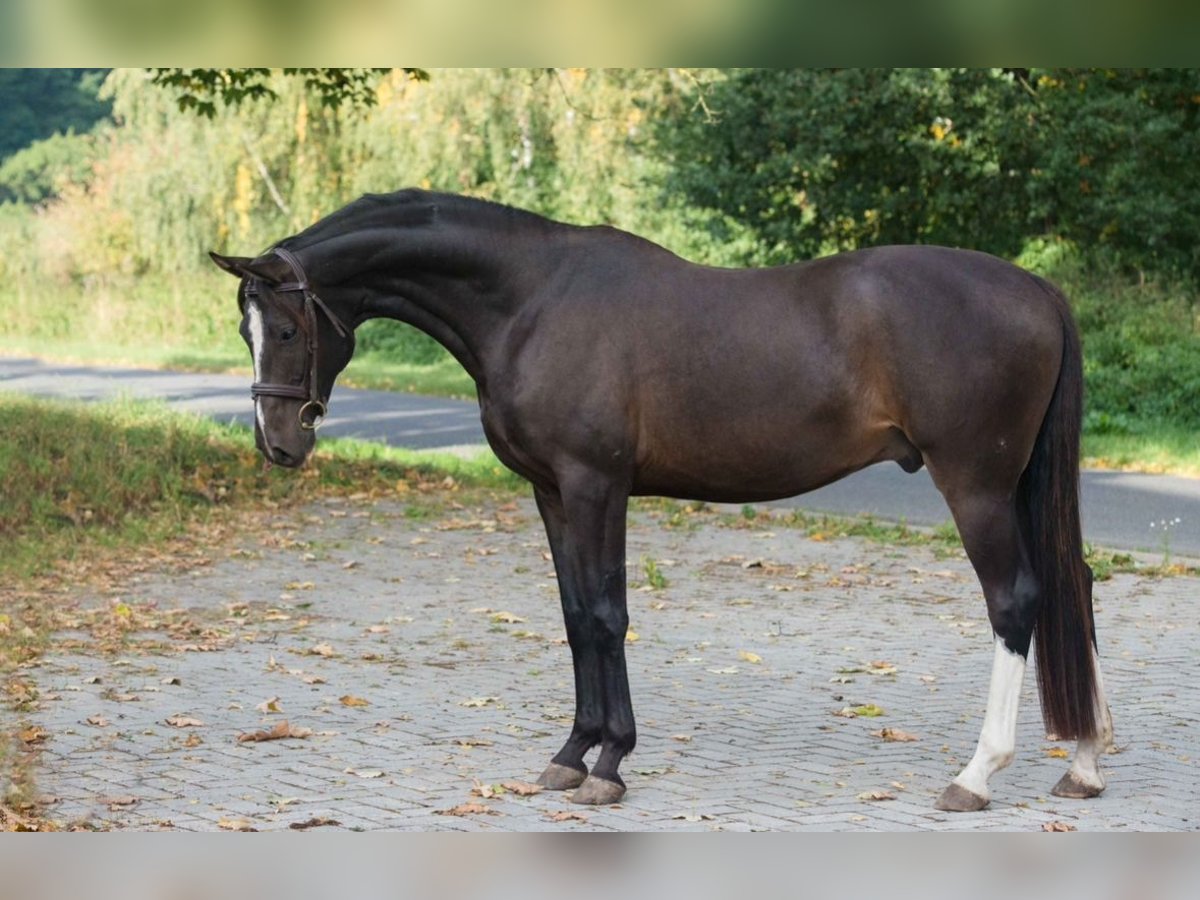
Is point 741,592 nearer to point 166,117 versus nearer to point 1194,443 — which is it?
point 1194,443

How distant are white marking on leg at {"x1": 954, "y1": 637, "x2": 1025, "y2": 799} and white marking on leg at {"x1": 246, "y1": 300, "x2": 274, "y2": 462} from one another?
2643 mm

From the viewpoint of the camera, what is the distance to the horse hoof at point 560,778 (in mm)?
6172

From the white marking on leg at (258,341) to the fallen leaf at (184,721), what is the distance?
1667 mm

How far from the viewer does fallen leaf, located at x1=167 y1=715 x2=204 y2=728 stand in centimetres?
708

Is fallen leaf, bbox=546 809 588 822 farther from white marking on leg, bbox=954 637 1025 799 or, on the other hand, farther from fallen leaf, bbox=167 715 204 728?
fallen leaf, bbox=167 715 204 728

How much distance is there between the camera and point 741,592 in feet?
34.2

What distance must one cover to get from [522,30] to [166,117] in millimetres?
A: 26876

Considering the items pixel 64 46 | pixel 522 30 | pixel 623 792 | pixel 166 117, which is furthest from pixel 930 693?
pixel 166 117

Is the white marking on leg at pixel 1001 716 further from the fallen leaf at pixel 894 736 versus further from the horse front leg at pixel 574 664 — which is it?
the horse front leg at pixel 574 664

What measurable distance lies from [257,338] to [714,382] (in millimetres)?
1597

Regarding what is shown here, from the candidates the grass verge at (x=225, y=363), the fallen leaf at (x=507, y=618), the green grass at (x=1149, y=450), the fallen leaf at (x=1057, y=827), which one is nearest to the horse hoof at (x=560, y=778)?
the fallen leaf at (x=1057, y=827)

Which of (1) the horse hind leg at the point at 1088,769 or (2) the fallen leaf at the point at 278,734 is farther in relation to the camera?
(2) the fallen leaf at the point at 278,734

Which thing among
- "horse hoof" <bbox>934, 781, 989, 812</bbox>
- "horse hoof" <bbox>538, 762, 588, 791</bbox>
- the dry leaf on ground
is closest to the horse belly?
"horse hoof" <bbox>538, 762, 588, 791</bbox>

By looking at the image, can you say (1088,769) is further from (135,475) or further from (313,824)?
(135,475)
